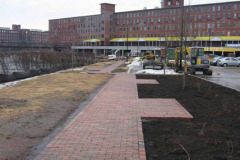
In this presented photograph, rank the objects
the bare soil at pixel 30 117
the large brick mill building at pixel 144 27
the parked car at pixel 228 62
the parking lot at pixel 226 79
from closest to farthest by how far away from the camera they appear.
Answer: the bare soil at pixel 30 117 → the parking lot at pixel 226 79 → the parked car at pixel 228 62 → the large brick mill building at pixel 144 27

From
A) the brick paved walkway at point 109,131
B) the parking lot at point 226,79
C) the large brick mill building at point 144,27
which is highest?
the large brick mill building at point 144,27

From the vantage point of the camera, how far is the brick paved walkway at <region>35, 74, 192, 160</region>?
5.30 m

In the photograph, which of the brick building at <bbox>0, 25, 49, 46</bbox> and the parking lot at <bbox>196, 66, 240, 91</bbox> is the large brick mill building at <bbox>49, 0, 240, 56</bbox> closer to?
the brick building at <bbox>0, 25, 49, 46</bbox>

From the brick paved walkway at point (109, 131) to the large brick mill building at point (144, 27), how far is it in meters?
81.5

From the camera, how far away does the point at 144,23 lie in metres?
121

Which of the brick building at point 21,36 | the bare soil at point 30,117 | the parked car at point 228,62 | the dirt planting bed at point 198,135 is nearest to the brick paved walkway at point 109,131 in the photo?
the dirt planting bed at point 198,135

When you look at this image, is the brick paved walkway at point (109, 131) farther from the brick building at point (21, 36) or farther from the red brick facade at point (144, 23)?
the brick building at point (21, 36)

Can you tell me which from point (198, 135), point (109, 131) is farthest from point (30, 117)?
point (198, 135)

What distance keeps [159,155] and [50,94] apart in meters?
8.50

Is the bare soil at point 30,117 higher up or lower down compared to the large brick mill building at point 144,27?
lower down

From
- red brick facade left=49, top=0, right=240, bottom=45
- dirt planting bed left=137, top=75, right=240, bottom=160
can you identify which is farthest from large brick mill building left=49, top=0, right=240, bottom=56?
dirt planting bed left=137, top=75, right=240, bottom=160

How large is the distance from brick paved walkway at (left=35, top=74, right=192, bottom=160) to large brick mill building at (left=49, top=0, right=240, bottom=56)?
81.5 m

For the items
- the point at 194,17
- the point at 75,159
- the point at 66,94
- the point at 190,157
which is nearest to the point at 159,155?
the point at 190,157

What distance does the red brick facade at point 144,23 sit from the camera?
4021 inches
